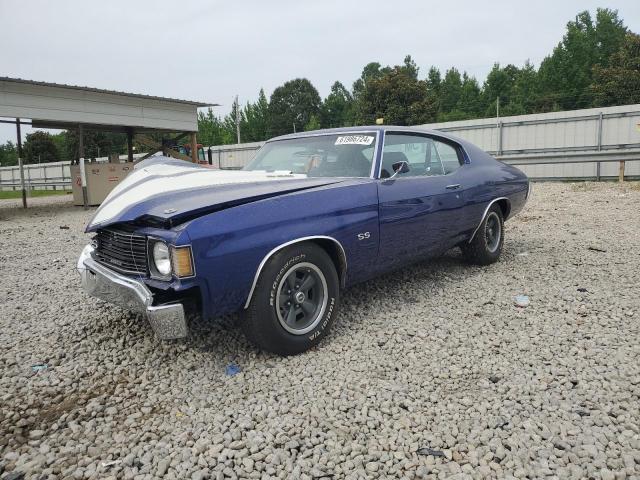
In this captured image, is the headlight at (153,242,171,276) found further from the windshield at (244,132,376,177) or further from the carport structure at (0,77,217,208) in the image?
the carport structure at (0,77,217,208)

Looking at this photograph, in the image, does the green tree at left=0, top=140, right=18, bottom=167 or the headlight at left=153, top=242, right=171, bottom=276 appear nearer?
the headlight at left=153, top=242, right=171, bottom=276

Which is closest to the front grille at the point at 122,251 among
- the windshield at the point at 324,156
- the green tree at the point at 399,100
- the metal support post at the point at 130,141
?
the windshield at the point at 324,156

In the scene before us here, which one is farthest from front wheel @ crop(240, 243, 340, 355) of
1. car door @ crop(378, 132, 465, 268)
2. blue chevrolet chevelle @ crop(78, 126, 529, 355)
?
car door @ crop(378, 132, 465, 268)

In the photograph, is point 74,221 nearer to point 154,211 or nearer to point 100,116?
point 100,116

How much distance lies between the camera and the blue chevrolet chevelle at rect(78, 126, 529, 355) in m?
2.62

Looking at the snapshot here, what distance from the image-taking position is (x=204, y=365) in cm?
297

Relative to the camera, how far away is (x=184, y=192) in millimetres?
3000

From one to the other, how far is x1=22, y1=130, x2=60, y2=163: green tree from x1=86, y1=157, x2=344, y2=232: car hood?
53916 mm

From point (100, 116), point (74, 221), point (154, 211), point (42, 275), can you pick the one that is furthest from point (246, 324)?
point (100, 116)

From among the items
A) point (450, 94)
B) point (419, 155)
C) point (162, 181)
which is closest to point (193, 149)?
point (419, 155)

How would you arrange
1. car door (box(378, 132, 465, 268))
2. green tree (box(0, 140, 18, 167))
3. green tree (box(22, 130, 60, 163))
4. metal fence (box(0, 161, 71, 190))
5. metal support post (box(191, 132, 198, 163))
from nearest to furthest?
1. car door (box(378, 132, 465, 268))
2. metal support post (box(191, 132, 198, 163))
3. metal fence (box(0, 161, 71, 190))
4. green tree (box(22, 130, 60, 163))
5. green tree (box(0, 140, 18, 167))

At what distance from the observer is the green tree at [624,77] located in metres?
29.0

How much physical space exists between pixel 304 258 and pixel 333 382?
0.79 metres

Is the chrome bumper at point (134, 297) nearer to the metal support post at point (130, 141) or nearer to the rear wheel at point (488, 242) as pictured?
the rear wheel at point (488, 242)
